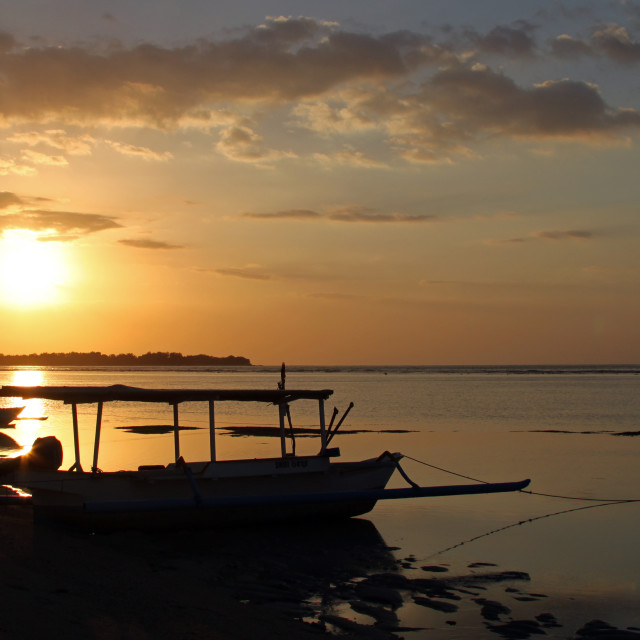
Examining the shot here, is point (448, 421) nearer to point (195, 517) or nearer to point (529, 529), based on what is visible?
point (529, 529)

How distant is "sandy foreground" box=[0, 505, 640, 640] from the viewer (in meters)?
10.1

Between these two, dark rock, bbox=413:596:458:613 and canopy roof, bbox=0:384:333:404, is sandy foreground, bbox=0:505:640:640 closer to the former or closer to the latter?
dark rock, bbox=413:596:458:613

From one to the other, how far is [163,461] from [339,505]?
38.1 ft

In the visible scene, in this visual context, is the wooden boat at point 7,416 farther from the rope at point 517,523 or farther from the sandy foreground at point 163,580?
the rope at point 517,523

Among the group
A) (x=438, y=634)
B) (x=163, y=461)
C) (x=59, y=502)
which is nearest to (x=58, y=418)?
(x=163, y=461)

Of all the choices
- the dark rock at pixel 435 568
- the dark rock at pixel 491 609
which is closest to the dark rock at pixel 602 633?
the dark rock at pixel 491 609

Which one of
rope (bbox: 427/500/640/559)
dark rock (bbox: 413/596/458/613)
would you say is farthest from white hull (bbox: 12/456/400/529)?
dark rock (bbox: 413/596/458/613)

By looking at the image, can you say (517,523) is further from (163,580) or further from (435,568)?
(163,580)

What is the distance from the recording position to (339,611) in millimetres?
11664

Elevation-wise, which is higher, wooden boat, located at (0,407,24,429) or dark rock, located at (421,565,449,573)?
wooden boat, located at (0,407,24,429)

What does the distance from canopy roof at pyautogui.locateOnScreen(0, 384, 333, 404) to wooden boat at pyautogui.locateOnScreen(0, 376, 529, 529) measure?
0.08 feet

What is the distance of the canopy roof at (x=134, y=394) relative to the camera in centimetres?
1662

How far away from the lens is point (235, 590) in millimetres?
12547

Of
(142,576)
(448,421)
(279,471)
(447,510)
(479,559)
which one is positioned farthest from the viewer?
(448,421)
